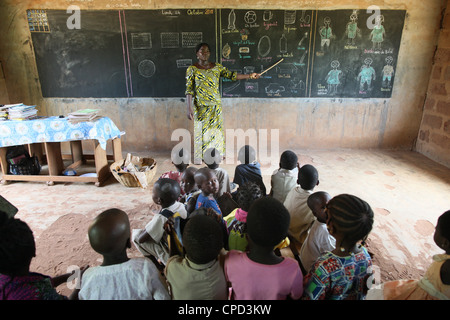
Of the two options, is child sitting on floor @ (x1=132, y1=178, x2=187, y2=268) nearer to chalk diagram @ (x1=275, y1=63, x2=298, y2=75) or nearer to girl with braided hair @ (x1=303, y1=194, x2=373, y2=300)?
girl with braided hair @ (x1=303, y1=194, x2=373, y2=300)

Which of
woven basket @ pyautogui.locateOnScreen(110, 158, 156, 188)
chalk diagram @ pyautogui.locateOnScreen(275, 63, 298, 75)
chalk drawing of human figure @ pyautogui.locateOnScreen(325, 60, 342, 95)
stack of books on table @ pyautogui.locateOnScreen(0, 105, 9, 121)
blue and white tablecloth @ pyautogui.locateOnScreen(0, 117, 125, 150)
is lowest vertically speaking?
woven basket @ pyautogui.locateOnScreen(110, 158, 156, 188)

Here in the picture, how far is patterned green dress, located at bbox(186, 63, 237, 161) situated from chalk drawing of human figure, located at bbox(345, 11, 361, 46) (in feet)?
6.81

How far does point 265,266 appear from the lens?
118cm

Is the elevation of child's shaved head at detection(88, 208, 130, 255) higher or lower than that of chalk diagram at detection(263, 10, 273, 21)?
lower

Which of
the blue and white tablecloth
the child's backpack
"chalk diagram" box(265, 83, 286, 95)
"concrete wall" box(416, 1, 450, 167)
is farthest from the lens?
"chalk diagram" box(265, 83, 286, 95)

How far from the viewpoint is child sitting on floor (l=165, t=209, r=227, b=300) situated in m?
1.18

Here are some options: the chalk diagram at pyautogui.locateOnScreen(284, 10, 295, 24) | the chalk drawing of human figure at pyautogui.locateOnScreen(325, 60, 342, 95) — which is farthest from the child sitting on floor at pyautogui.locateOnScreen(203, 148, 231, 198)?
the chalk drawing of human figure at pyautogui.locateOnScreen(325, 60, 342, 95)

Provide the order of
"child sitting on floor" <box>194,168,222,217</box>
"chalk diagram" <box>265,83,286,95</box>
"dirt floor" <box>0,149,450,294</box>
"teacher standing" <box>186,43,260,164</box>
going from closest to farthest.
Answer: "child sitting on floor" <box>194,168,222,217</box> < "dirt floor" <box>0,149,450,294</box> < "teacher standing" <box>186,43,260,164</box> < "chalk diagram" <box>265,83,286,95</box>

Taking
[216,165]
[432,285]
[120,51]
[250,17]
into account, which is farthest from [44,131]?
[432,285]

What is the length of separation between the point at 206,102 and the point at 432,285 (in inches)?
127

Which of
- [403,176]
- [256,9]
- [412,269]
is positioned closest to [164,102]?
[256,9]

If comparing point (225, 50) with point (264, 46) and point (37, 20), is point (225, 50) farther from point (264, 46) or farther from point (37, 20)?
point (37, 20)

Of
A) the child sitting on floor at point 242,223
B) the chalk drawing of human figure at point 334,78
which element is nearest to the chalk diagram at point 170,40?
the chalk drawing of human figure at point 334,78

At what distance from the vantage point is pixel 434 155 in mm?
4695
